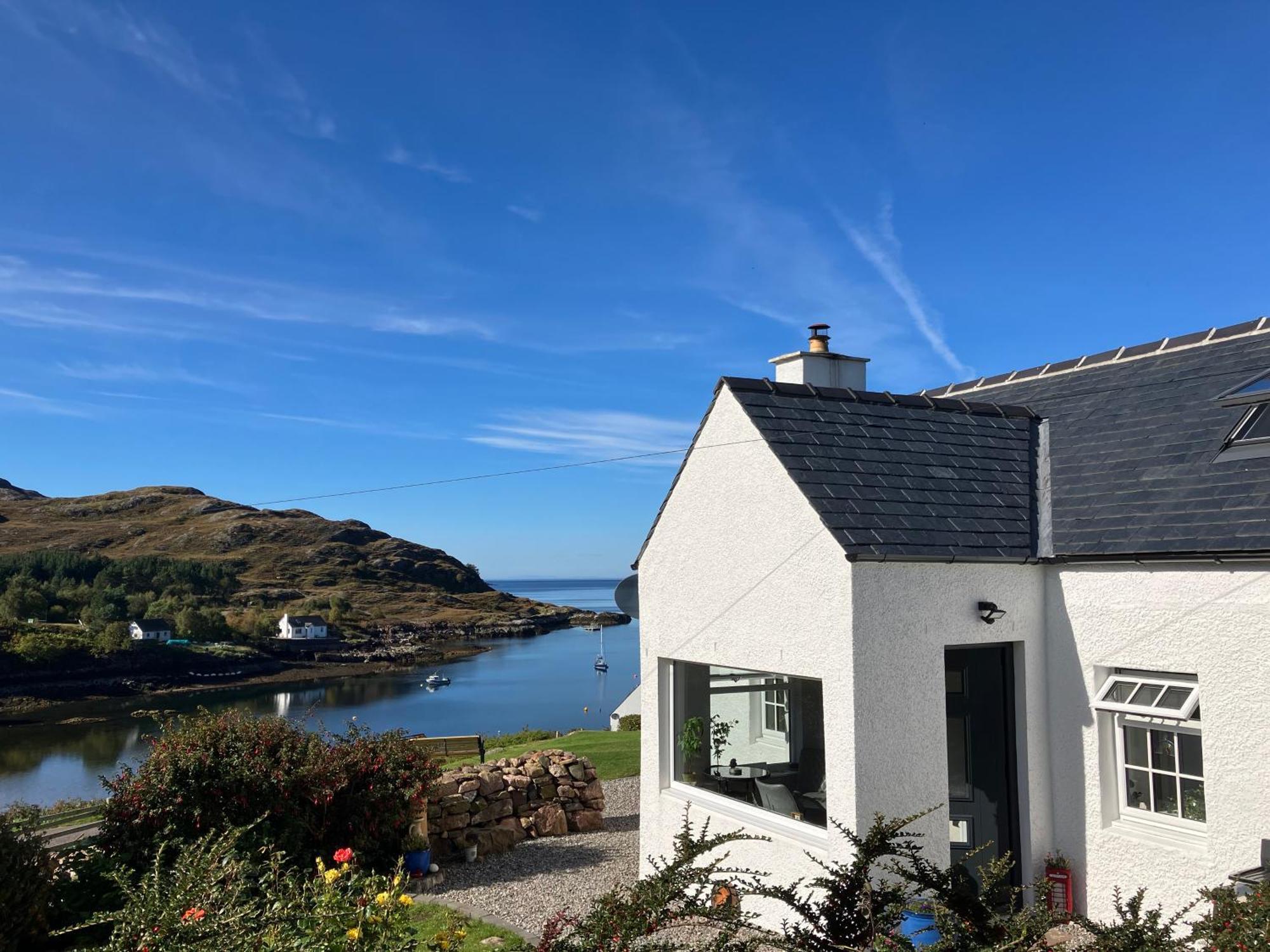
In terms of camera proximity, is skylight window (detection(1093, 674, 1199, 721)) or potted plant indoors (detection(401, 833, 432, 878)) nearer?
skylight window (detection(1093, 674, 1199, 721))

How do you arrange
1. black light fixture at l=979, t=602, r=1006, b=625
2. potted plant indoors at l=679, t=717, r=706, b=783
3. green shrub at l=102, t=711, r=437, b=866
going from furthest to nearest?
potted plant indoors at l=679, t=717, r=706, b=783
green shrub at l=102, t=711, r=437, b=866
black light fixture at l=979, t=602, r=1006, b=625

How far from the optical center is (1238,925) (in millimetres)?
4867

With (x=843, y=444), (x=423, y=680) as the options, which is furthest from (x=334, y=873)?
(x=423, y=680)

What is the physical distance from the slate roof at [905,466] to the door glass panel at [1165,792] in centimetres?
224

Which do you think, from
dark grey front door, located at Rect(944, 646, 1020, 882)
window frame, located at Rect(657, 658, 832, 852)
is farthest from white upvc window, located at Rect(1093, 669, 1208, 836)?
window frame, located at Rect(657, 658, 832, 852)

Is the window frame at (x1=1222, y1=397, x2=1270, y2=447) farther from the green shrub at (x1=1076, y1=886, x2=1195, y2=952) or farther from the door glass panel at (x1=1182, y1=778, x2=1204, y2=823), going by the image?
the green shrub at (x1=1076, y1=886, x2=1195, y2=952)

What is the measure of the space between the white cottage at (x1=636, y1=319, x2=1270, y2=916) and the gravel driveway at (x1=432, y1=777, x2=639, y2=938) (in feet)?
3.54

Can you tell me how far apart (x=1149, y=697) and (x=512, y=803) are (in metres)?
8.66

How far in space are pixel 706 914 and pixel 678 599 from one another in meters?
5.74

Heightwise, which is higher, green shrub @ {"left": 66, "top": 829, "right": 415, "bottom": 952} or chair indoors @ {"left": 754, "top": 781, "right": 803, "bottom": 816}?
green shrub @ {"left": 66, "top": 829, "right": 415, "bottom": 952}

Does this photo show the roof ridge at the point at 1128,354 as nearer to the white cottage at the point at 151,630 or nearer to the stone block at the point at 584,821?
the stone block at the point at 584,821

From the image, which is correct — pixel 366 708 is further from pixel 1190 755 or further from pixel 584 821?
pixel 1190 755

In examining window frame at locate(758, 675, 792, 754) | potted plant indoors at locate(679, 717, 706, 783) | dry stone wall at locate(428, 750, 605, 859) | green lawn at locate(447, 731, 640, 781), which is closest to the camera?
window frame at locate(758, 675, 792, 754)

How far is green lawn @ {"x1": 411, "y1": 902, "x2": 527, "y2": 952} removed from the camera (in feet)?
26.5
